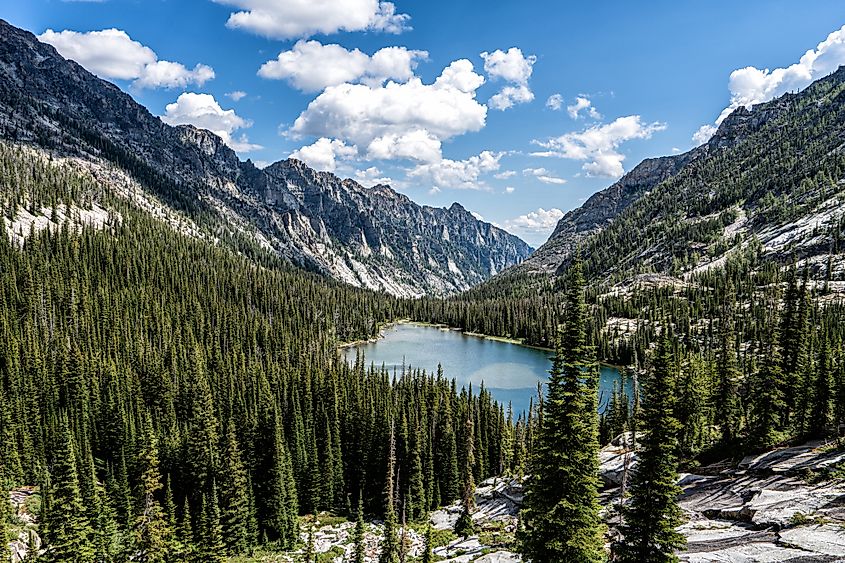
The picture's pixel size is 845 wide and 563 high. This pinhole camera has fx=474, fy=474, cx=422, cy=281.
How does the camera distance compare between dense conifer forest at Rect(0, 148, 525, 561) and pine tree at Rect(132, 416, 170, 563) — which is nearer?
pine tree at Rect(132, 416, 170, 563)

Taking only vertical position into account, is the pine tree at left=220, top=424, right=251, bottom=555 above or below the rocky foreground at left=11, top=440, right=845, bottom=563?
below

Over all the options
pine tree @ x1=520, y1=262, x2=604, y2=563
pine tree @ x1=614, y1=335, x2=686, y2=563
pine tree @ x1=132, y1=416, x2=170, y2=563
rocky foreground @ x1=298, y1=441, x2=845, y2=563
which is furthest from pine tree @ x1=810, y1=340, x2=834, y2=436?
pine tree @ x1=132, y1=416, x2=170, y2=563

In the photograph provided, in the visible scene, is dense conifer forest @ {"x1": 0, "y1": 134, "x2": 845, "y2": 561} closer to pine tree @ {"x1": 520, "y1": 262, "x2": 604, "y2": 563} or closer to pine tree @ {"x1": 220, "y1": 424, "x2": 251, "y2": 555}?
pine tree @ {"x1": 520, "y1": 262, "x2": 604, "y2": 563}

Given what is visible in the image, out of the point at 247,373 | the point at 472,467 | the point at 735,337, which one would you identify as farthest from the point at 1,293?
the point at 735,337

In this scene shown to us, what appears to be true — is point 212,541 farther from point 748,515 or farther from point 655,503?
point 748,515

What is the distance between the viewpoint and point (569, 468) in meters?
20.7

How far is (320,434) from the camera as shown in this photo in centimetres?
7819

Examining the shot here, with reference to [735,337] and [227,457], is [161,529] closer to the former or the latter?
[227,457]

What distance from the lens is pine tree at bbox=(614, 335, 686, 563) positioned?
20500 mm

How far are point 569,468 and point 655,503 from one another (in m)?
4.25

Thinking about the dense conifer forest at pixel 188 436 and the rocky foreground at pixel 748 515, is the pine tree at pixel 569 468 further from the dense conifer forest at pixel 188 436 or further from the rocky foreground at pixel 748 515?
the dense conifer forest at pixel 188 436

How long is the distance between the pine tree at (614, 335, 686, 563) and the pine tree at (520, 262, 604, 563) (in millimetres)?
1436

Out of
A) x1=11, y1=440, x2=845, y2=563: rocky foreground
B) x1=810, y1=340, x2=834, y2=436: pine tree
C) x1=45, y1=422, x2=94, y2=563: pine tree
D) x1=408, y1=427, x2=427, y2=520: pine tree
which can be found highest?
x1=810, y1=340, x2=834, y2=436: pine tree

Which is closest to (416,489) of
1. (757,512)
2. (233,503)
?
(233,503)
